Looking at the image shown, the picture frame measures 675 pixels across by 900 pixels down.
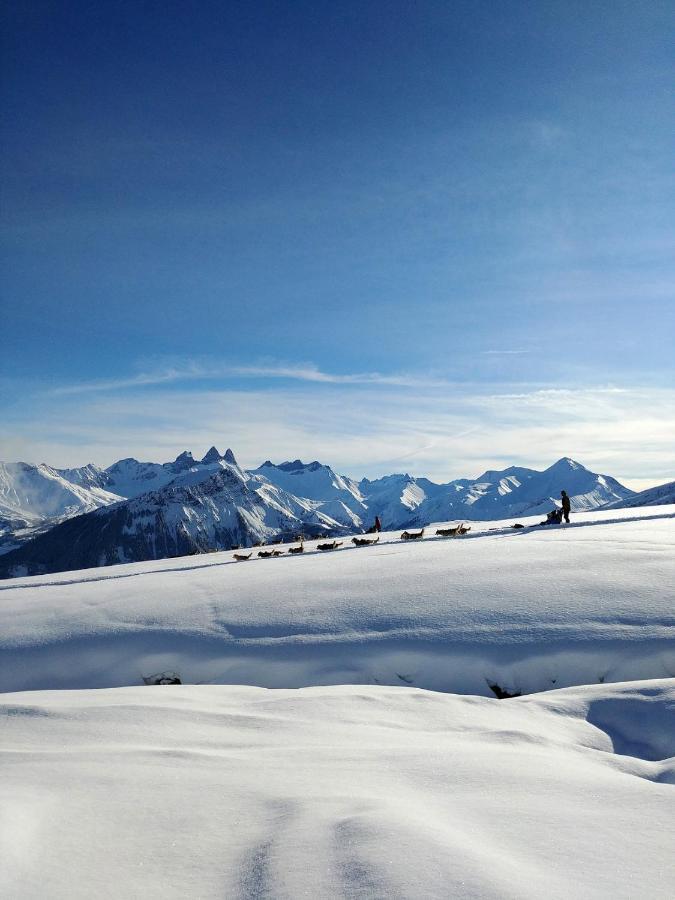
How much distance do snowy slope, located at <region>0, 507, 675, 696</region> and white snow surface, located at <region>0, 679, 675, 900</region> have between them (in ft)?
3.35

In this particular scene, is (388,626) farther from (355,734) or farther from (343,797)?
(343,797)

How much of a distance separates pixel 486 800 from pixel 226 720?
3.06 metres

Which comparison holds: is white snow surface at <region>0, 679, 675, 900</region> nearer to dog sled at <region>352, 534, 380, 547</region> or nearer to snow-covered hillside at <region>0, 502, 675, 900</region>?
snow-covered hillside at <region>0, 502, 675, 900</region>

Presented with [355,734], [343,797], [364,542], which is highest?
[364,542]

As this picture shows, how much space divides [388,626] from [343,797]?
185 inches

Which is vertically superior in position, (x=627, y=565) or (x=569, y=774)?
(x=627, y=565)

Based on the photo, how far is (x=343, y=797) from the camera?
157 inches

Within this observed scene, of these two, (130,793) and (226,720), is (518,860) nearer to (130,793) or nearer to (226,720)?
(130,793)

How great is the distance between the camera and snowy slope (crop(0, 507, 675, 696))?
7.48m

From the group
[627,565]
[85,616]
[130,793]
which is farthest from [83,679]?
[627,565]

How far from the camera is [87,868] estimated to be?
125 inches

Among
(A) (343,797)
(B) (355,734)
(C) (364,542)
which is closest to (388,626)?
(B) (355,734)

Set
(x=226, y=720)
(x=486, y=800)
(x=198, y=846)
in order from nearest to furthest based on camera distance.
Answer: (x=198, y=846) → (x=486, y=800) → (x=226, y=720)

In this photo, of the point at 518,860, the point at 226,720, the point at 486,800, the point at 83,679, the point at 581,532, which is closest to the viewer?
the point at 518,860
